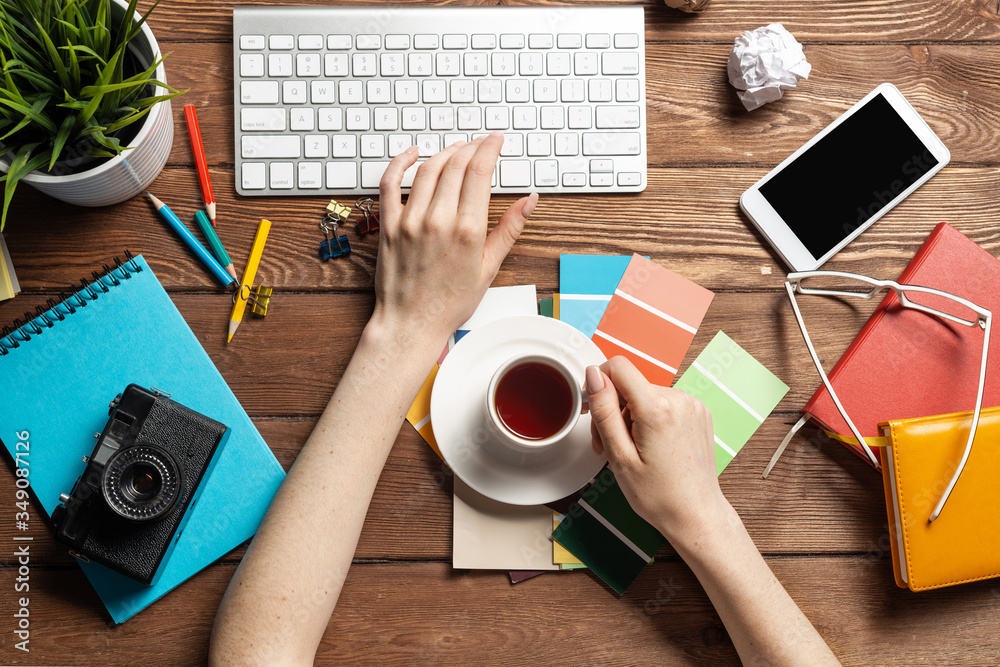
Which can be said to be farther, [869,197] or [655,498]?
[869,197]

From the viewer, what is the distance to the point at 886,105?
34.8 inches

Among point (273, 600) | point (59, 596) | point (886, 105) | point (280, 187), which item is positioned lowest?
point (59, 596)

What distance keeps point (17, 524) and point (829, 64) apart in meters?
1.35

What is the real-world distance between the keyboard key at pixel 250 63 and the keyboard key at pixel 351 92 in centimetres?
12

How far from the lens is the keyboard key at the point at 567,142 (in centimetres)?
86

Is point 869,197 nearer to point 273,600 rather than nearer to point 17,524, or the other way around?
point 273,600

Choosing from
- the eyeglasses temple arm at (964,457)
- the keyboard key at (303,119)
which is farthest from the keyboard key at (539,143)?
the eyeglasses temple arm at (964,457)

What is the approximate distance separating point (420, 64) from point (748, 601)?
85cm

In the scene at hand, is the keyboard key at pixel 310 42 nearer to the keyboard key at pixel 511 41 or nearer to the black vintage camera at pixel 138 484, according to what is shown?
the keyboard key at pixel 511 41

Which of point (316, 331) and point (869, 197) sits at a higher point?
point (869, 197)

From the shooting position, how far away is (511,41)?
2.84ft

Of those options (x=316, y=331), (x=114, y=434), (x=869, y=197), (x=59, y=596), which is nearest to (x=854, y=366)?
(x=869, y=197)

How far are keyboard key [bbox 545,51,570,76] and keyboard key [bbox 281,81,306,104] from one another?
0.35 m

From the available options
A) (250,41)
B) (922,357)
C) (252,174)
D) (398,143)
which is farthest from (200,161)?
(922,357)
